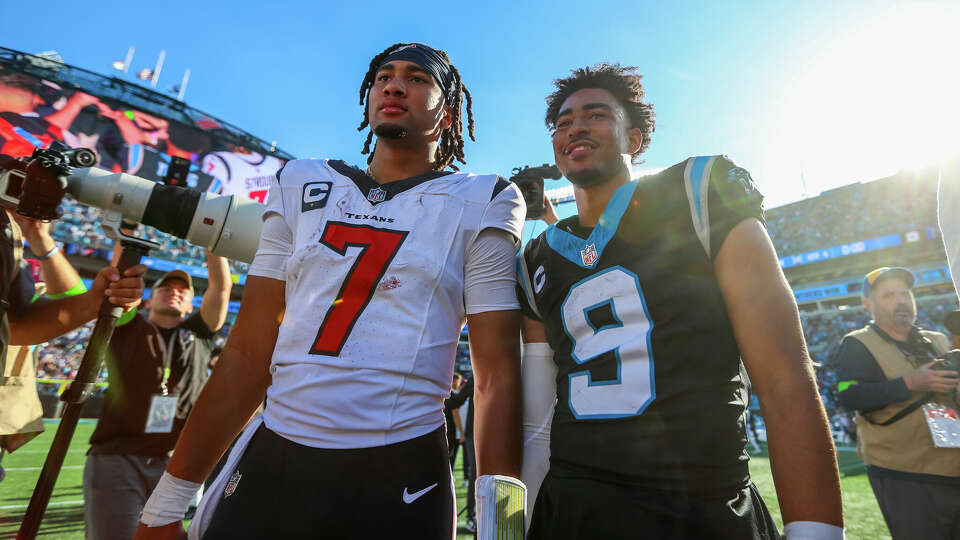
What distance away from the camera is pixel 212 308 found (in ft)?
11.8

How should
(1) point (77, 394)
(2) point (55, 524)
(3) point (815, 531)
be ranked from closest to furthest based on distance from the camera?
(3) point (815, 531) < (1) point (77, 394) < (2) point (55, 524)

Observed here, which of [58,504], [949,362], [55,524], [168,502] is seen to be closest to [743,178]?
[168,502]

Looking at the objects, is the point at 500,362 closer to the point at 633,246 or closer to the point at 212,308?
the point at 633,246

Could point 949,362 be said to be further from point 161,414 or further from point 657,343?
point 161,414

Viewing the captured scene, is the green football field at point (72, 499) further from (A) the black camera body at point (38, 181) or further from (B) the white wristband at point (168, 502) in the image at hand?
(B) the white wristband at point (168, 502)

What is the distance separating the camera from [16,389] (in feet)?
8.92

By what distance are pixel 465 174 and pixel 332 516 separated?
1.16 m

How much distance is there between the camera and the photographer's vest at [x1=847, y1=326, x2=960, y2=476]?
2.73 metres

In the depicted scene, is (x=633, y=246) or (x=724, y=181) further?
(x=633, y=246)

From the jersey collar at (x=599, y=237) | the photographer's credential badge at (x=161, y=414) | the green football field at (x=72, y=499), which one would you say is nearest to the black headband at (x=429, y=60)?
the jersey collar at (x=599, y=237)

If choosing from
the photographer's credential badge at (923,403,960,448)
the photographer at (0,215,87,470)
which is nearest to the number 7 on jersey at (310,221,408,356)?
the photographer at (0,215,87,470)

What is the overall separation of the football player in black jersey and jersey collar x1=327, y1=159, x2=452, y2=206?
1.86ft

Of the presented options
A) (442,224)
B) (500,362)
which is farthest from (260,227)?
(500,362)

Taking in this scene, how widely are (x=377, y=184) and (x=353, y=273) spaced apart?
39 cm
